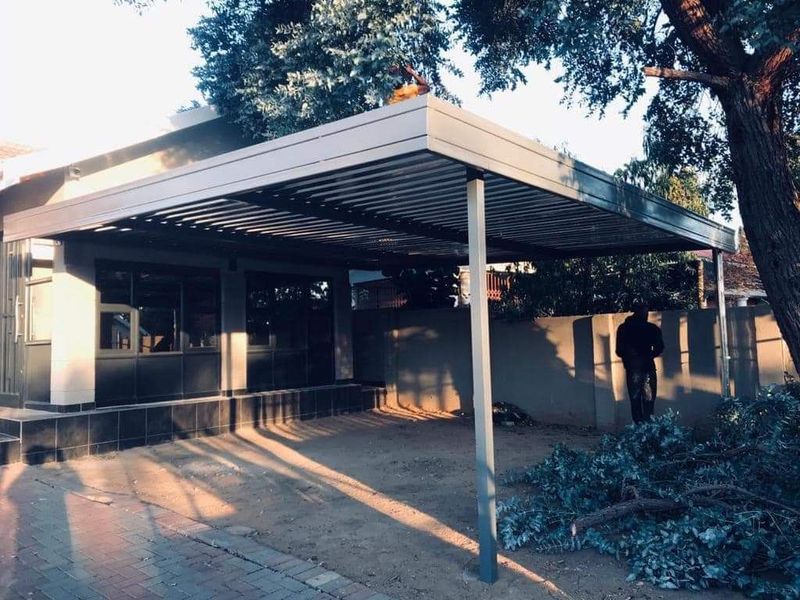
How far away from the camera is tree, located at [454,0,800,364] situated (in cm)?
555

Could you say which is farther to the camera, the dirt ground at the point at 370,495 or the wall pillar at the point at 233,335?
the wall pillar at the point at 233,335

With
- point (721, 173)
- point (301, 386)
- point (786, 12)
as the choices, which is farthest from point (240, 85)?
point (786, 12)

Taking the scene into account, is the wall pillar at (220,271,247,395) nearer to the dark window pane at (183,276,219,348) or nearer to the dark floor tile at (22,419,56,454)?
the dark window pane at (183,276,219,348)

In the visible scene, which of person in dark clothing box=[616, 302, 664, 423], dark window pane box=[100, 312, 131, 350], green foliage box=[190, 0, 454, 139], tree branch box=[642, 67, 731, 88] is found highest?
green foliage box=[190, 0, 454, 139]

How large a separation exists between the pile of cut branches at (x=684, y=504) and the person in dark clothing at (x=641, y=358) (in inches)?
65.9

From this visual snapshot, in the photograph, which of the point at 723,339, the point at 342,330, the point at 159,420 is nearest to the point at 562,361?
the point at 723,339

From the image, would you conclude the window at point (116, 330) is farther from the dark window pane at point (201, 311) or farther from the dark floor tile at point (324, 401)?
the dark floor tile at point (324, 401)

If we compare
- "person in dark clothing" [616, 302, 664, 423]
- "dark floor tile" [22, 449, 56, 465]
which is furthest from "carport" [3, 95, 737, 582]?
"dark floor tile" [22, 449, 56, 465]

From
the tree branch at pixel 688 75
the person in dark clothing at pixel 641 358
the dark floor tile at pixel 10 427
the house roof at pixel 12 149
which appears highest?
the house roof at pixel 12 149

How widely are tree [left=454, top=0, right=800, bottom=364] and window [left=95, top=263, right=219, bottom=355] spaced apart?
19.7 ft

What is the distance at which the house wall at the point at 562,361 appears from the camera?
350 inches

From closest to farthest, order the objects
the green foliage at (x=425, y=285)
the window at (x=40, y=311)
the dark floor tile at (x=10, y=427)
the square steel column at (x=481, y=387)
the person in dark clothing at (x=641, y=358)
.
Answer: the square steel column at (x=481, y=387) → the dark floor tile at (x=10, y=427) → the person in dark clothing at (x=641, y=358) → the window at (x=40, y=311) → the green foliage at (x=425, y=285)

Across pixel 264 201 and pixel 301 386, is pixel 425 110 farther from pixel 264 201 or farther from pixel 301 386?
pixel 301 386

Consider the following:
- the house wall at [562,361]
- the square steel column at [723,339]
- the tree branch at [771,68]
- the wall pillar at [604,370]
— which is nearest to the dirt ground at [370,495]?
the wall pillar at [604,370]
